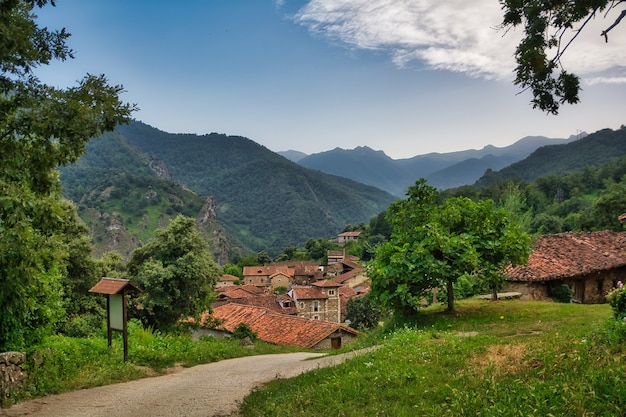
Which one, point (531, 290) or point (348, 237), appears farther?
point (348, 237)

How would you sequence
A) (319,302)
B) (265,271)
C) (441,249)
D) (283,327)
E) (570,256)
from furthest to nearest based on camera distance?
(265,271)
(319,302)
(283,327)
(570,256)
(441,249)

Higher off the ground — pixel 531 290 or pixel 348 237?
pixel 531 290

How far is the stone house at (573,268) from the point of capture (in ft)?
61.8

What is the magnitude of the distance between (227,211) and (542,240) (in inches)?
7095

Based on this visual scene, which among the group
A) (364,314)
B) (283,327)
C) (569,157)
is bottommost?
(364,314)

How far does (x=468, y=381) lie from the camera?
669cm

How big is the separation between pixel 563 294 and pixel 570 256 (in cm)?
272

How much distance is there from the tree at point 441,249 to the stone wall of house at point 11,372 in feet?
28.3

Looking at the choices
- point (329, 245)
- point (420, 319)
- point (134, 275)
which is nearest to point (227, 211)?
point (329, 245)

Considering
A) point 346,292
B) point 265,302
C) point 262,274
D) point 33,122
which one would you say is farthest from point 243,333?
point 262,274

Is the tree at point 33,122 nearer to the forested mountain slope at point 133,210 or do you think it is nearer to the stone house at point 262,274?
the stone house at point 262,274

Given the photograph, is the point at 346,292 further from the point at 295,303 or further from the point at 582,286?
the point at 582,286

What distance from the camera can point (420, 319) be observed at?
13.7m

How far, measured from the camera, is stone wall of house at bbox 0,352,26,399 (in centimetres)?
820
